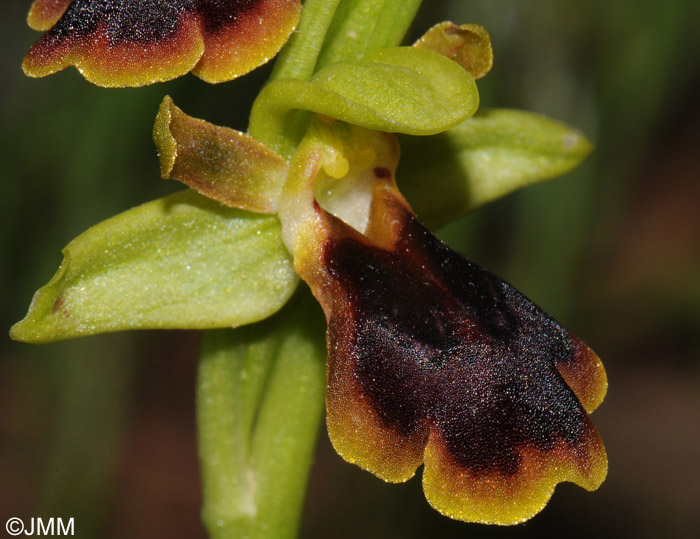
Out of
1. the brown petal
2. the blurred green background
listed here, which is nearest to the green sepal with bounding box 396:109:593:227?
the brown petal

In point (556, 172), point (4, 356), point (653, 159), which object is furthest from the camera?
point (653, 159)

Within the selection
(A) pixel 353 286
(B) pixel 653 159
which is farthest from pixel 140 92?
(B) pixel 653 159

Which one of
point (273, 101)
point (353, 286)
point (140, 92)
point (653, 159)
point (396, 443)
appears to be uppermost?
point (273, 101)

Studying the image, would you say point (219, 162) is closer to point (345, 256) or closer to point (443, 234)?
point (345, 256)

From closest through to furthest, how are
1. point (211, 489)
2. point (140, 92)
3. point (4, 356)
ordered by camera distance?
1. point (211, 489)
2. point (140, 92)
3. point (4, 356)

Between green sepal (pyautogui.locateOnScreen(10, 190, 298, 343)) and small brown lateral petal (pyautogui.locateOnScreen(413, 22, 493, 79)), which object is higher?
small brown lateral petal (pyautogui.locateOnScreen(413, 22, 493, 79))

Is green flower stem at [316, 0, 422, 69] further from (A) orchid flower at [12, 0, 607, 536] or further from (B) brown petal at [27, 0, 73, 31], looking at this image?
(B) brown petal at [27, 0, 73, 31]

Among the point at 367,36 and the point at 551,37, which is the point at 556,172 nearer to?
the point at 367,36
